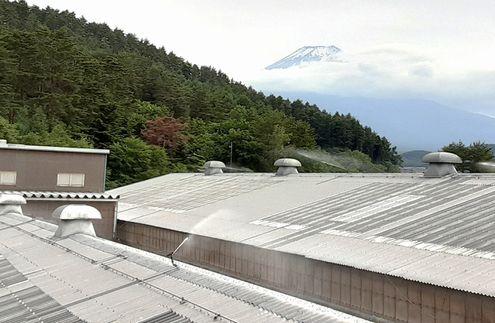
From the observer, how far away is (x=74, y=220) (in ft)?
38.0

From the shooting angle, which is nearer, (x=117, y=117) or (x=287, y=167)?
(x=287, y=167)

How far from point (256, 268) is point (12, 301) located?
6807 millimetres

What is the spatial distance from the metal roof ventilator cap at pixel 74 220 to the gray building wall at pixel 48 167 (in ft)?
40.6

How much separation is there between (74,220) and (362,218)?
Answer: 23.1 feet

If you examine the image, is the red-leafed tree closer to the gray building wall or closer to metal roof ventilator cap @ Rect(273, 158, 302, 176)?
the gray building wall

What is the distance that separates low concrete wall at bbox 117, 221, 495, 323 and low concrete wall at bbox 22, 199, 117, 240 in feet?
20.1

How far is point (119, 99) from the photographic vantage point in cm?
5653

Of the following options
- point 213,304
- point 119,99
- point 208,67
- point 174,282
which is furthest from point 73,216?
point 208,67

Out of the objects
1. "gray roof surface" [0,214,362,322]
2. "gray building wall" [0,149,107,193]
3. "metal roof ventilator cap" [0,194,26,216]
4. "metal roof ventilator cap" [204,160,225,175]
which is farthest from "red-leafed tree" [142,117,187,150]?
"gray roof surface" [0,214,362,322]

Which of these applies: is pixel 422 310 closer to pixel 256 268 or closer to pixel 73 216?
pixel 256 268

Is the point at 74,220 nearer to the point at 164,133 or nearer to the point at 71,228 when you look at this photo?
the point at 71,228

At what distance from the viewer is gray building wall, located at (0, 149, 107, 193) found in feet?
75.5

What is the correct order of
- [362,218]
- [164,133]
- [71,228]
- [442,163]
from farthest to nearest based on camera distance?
[164,133]
[442,163]
[362,218]
[71,228]

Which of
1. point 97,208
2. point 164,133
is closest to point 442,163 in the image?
point 97,208
